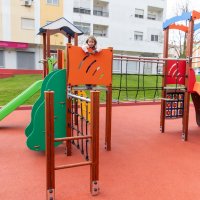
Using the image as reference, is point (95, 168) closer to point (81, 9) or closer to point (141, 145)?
point (141, 145)

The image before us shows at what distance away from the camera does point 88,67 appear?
3250 mm

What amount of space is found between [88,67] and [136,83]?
11217 millimetres

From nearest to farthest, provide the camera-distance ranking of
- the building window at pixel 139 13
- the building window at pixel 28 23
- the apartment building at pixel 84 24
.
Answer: the apartment building at pixel 84 24, the building window at pixel 28 23, the building window at pixel 139 13

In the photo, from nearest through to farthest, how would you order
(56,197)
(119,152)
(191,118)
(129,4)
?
1. (56,197)
2. (119,152)
3. (191,118)
4. (129,4)

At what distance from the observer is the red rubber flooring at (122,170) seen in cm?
229

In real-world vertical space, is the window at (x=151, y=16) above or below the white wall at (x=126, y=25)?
above

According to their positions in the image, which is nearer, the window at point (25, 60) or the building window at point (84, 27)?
the window at point (25, 60)

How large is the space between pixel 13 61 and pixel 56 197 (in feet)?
63.7

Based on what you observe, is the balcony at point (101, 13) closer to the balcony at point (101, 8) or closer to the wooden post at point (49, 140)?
the balcony at point (101, 8)

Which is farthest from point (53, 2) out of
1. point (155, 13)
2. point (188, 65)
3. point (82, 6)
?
point (188, 65)

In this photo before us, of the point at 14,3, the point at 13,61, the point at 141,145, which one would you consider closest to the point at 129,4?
the point at 14,3

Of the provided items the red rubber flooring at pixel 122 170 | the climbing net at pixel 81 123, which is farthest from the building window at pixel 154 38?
the climbing net at pixel 81 123

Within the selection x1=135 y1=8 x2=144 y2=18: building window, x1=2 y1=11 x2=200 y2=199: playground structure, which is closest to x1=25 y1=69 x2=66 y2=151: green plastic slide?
x1=2 y1=11 x2=200 y2=199: playground structure

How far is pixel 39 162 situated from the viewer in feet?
10.0
